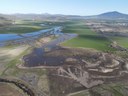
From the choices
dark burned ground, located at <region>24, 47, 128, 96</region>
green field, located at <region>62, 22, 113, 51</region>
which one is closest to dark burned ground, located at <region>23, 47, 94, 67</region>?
dark burned ground, located at <region>24, 47, 128, 96</region>

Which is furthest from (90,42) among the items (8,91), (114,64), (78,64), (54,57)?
(8,91)

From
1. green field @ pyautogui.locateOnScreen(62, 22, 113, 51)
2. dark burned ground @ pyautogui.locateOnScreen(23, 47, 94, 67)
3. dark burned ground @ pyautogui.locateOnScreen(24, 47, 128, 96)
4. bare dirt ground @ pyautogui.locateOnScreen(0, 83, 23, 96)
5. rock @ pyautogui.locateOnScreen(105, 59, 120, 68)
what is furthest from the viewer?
green field @ pyautogui.locateOnScreen(62, 22, 113, 51)

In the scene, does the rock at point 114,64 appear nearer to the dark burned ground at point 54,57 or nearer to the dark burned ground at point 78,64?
the dark burned ground at point 78,64

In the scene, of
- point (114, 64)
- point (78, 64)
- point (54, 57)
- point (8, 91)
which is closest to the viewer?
point (8, 91)

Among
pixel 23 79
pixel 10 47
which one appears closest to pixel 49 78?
pixel 23 79

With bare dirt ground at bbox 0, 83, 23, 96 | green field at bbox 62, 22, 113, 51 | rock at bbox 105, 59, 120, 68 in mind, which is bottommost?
green field at bbox 62, 22, 113, 51

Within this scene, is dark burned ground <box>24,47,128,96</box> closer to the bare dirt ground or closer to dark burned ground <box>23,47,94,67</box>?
dark burned ground <box>23,47,94,67</box>

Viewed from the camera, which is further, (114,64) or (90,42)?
(90,42)

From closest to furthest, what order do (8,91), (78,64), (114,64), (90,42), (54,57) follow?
(8,91) < (78,64) < (114,64) < (54,57) < (90,42)

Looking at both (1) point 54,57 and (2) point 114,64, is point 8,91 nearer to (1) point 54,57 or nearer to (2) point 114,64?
(1) point 54,57

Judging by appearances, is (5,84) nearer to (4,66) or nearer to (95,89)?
(4,66)
